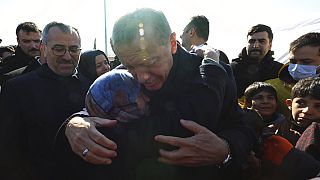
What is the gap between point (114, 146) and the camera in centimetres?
118

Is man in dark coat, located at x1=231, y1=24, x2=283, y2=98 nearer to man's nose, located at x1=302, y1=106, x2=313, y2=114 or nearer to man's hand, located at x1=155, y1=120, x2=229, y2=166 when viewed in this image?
man's nose, located at x1=302, y1=106, x2=313, y2=114

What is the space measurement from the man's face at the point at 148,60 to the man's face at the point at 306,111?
1.01 m

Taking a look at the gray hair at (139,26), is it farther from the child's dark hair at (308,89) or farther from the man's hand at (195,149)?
the child's dark hair at (308,89)

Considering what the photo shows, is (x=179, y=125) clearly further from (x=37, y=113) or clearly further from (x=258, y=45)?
(x=258, y=45)

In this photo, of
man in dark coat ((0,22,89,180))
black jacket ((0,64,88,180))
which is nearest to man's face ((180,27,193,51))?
man in dark coat ((0,22,89,180))

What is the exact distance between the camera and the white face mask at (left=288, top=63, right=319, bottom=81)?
2625 millimetres

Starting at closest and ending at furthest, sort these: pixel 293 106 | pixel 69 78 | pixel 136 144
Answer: pixel 136 144 < pixel 293 106 < pixel 69 78

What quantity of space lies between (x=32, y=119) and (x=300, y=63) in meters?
2.10

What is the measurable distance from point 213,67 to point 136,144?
460mm

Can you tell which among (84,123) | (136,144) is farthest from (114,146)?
(84,123)

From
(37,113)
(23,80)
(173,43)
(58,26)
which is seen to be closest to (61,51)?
(58,26)

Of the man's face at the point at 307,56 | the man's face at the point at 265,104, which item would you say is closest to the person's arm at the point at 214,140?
the man's face at the point at 265,104

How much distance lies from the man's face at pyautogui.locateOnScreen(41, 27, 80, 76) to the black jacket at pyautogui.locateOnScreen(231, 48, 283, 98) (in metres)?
1.80

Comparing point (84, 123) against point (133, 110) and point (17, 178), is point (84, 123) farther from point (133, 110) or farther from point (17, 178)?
point (17, 178)
